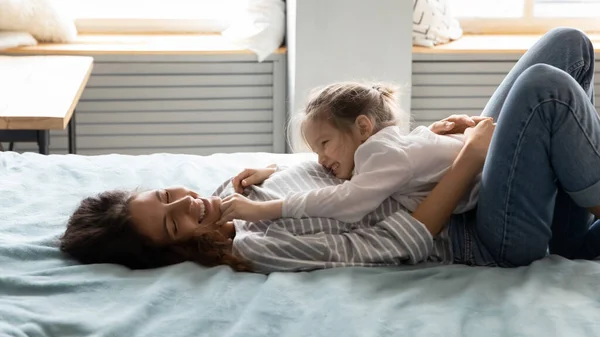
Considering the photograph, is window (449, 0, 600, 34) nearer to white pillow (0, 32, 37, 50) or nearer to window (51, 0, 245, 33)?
window (51, 0, 245, 33)

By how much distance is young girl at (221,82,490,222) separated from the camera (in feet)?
5.57

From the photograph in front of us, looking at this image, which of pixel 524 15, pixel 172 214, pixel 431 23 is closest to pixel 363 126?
pixel 172 214

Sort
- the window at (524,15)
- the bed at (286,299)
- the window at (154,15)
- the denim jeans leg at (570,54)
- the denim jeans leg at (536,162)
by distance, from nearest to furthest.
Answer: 1. the bed at (286,299)
2. the denim jeans leg at (536,162)
3. the denim jeans leg at (570,54)
4. the window at (154,15)
5. the window at (524,15)

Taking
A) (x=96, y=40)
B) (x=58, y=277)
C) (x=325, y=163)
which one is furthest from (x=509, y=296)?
(x=96, y=40)

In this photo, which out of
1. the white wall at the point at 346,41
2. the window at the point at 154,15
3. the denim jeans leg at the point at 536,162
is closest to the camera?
the denim jeans leg at the point at 536,162

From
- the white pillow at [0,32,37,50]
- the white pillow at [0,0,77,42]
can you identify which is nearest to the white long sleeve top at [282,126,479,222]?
the white pillow at [0,32,37,50]

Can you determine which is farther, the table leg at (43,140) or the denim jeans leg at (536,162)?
the table leg at (43,140)

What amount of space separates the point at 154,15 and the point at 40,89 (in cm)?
126

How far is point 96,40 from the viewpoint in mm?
3697

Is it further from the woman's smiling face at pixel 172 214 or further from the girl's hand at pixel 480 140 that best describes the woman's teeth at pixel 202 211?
the girl's hand at pixel 480 140

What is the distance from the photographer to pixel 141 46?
3.59 m

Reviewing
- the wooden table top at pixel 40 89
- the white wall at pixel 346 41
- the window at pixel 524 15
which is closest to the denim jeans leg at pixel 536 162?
the wooden table top at pixel 40 89

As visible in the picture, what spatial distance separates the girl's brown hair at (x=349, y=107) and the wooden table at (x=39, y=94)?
0.84 metres

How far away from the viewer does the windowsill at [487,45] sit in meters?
3.57
